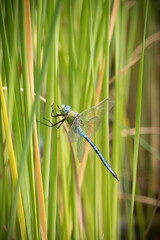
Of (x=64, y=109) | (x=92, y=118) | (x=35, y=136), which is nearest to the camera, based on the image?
(x=35, y=136)

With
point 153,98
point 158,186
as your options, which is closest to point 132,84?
point 153,98

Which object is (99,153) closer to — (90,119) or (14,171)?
(90,119)

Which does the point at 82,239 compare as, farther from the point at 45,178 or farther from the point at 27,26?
the point at 27,26

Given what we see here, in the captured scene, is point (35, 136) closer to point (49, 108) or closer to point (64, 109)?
point (49, 108)

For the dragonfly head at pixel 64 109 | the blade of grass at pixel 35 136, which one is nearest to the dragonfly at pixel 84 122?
the dragonfly head at pixel 64 109

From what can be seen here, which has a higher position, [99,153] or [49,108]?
[49,108]

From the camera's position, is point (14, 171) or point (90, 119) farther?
point (90, 119)

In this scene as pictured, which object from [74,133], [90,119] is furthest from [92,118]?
[74,133]

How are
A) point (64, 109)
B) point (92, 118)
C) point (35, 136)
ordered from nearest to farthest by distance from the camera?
point (35, 136)
point (64, 109)
point (92, 118)

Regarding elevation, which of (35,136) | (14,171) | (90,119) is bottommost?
(14,171)

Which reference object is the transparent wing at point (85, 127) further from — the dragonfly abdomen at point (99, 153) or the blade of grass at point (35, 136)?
the blade of grass at point (35, 136)
